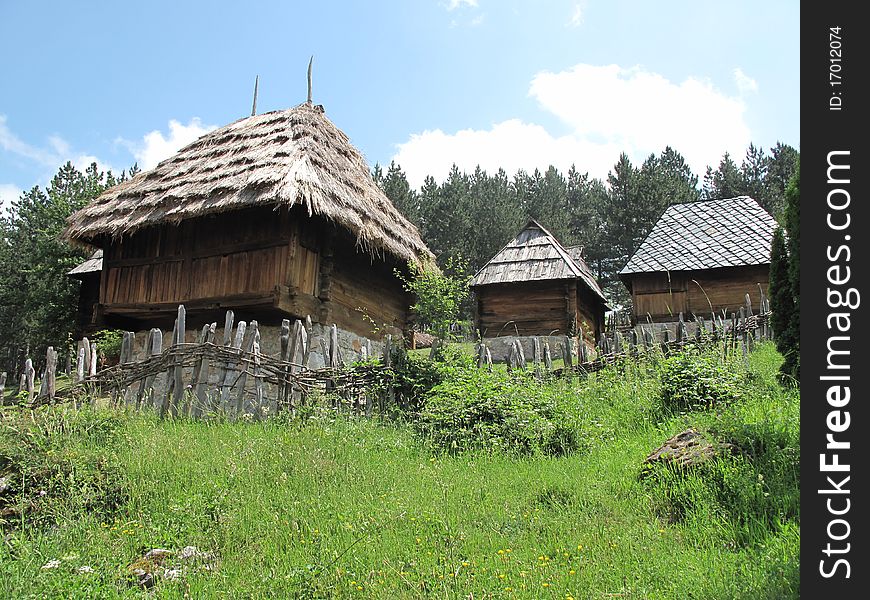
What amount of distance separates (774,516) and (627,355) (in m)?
5.16

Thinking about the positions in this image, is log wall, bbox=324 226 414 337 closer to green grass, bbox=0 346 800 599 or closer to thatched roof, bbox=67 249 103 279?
green grass, bbox=0 346 800 599

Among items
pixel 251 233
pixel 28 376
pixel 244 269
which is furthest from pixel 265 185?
pixel 28 376

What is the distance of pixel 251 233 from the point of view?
12070 millimetres

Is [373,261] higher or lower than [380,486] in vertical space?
higher

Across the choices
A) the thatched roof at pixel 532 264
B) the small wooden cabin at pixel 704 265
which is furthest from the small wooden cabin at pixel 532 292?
the small wooden cabin at pixel 704 265

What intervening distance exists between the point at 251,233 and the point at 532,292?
1045 centimetres

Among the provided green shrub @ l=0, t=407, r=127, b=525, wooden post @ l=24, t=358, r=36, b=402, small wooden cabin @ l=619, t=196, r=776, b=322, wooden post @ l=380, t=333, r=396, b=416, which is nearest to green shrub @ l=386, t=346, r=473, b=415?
wooden post @ l=380, t=333, r=396, b=416

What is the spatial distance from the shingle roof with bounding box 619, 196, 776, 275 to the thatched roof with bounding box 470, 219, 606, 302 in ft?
5.26

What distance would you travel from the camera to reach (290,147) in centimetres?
1215

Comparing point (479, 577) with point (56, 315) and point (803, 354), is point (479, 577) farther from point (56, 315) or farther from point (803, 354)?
point (56, 315)

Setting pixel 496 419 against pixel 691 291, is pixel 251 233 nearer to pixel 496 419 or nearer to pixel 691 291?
pixel 496 419

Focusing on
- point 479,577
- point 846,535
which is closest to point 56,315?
point 479,577

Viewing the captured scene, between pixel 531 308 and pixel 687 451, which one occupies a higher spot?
pixel 531 308

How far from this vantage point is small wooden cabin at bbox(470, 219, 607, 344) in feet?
65.5
